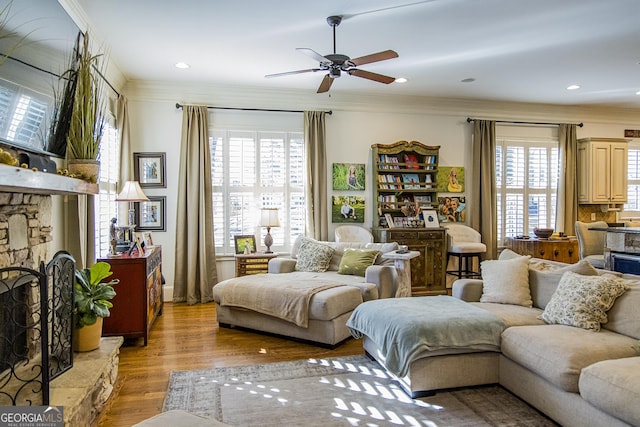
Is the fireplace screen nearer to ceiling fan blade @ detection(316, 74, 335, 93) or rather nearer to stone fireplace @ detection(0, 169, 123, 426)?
stone fireplace @ detection(0, 169, 123, 426)

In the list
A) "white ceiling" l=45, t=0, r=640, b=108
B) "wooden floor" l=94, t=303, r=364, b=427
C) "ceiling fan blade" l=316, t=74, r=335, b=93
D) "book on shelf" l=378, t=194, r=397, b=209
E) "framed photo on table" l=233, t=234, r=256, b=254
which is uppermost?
"white ceiling" l=45, t=0, r=640, b=108

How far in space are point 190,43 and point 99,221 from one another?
2.04 m

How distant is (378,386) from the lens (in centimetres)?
301

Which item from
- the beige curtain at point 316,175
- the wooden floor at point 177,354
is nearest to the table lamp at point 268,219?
the beige curtain at point 316,175

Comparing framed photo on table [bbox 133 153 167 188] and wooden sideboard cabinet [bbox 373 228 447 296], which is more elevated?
framed photo on table [bbox 133 153 167 188]

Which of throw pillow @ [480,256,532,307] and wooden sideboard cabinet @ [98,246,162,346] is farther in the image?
wooden sideboard cabinet @ [98,246,162,346]

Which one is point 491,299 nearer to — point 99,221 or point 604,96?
point 99,221

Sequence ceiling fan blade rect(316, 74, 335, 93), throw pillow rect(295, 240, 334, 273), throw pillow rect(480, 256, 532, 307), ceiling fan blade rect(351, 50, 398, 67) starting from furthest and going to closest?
throw pillow rect(295, 240, 334, 273) < ceiling fan blade rect(316, 74, 335, 93) < throw pillow rect(480, 256, 532, 307) < ceiling fan blade rect(351, 50, 398, 67)

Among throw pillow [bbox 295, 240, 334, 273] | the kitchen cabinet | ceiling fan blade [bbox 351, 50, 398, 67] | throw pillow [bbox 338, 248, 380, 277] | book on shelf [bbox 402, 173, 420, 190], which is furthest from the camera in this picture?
the kitchen cabinet

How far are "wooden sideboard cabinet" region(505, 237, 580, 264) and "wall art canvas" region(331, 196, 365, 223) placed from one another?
2.50 metres

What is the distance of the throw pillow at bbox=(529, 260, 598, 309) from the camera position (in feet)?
10.6

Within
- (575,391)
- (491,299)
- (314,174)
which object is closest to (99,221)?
(314,174)

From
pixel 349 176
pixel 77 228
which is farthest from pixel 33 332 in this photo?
pixel 349 176

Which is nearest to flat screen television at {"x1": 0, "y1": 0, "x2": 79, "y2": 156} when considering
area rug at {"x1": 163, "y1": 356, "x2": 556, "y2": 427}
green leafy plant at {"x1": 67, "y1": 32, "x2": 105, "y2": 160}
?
green leafy plant at {"x1": 67, "y1": 32, "x2": 105, "y2": 160}
